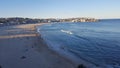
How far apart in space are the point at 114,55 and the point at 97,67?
253 inches

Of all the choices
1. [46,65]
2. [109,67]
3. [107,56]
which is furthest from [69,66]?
[107,56]

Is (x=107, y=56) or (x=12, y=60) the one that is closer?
(x=12, y=60)

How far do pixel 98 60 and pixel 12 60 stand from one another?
9074 millimetres

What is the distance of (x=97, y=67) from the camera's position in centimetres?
2022

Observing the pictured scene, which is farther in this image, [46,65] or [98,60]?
[98,60]

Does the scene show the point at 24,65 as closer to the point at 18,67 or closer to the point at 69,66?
the point at 18,67

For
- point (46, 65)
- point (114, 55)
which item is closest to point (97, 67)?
point (46, 65)

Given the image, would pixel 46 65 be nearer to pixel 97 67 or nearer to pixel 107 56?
pixel 97 67

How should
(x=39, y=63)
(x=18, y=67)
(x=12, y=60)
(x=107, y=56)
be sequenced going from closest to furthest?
(x=18, y=67) → (x=39, y=63) → (x=12, y=60) → (x=107, y=56)

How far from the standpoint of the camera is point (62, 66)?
19812 mm

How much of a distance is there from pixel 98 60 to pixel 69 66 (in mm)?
4694

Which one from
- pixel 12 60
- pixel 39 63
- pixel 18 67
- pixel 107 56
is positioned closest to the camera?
pixel 18 67

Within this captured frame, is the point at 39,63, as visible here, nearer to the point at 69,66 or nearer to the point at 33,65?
the point at 33,65

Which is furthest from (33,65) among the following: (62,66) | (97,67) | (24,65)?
(97,67)
